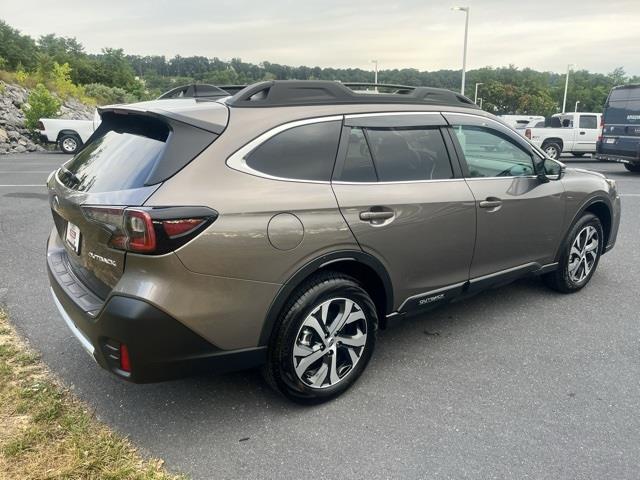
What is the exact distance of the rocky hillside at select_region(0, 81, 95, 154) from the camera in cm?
1969

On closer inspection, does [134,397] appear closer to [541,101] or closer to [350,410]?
[350,410]

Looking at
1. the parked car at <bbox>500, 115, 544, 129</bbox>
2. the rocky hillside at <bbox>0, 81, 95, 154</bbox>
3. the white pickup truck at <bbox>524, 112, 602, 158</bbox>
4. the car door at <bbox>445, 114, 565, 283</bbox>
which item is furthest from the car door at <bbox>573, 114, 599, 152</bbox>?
the rocky hillside at <bbox>0, 81, 95, 154</bbox>

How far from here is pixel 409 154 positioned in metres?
3.32

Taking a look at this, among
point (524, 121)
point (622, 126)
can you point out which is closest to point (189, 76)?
point (524, 121)

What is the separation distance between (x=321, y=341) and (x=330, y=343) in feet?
0.21

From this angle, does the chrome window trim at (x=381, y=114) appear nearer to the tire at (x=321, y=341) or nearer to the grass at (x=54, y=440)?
the tire at (x=321, y=341)

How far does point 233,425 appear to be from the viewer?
9.12 ft

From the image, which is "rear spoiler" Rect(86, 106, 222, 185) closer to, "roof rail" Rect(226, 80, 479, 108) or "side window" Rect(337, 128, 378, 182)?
"roof rail" Rect(226, 80, 479, 108)

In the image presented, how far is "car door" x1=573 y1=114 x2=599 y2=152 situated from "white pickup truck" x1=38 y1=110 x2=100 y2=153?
1781 centimetres

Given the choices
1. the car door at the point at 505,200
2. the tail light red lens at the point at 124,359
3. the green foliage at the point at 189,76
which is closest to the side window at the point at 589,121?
the green foliage at the point at 189,76

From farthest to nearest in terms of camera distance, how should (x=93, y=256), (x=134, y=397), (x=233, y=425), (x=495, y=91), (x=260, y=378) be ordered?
(x=495, y=91) → (x=260, y=378) → (x=134, y=397) → (x=233, y=425) → (x=93, y=256)

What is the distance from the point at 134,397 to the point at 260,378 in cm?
76

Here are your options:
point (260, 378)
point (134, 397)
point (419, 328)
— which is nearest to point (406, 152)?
point (419, 328)

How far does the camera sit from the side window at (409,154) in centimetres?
315
